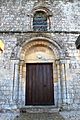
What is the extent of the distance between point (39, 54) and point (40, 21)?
1659 mm

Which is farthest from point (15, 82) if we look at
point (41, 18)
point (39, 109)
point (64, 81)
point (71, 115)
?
point (41, 18)

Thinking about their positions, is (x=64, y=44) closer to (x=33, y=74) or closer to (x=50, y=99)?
(x=33, y=74)

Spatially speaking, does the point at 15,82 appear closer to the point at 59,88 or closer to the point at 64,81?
the point at 59,88

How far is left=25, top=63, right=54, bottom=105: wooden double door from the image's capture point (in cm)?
834

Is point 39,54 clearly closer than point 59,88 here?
No

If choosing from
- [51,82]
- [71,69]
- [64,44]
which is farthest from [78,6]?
[51,82]

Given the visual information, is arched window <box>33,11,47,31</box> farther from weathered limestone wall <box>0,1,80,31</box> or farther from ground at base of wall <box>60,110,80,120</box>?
ground at base of wall <box>60,110,80,120</box>

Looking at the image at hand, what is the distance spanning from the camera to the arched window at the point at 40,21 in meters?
9.24

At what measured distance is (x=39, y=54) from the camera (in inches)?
350

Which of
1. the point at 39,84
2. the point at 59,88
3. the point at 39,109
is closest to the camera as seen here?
the point at 39,109

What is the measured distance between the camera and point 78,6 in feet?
31.2

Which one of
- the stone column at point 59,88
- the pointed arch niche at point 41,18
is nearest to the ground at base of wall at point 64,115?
the stone column at point 59,88

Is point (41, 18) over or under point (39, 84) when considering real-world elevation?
over

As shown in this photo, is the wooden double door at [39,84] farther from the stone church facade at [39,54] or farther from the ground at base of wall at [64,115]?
the ground at base of wall at [64,115]
